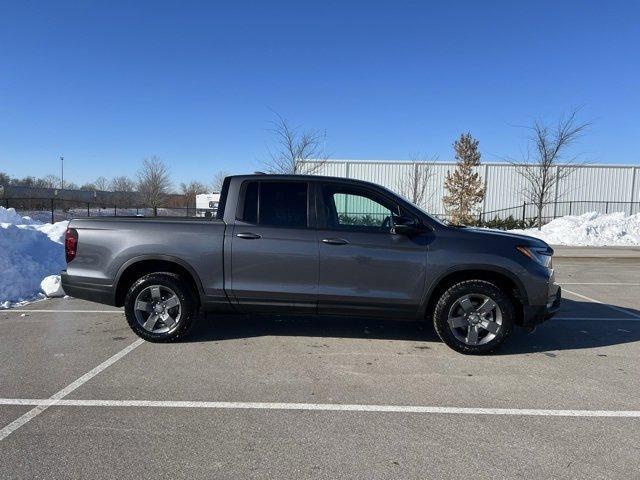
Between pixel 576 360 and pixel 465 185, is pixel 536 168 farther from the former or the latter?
pixel 576 360

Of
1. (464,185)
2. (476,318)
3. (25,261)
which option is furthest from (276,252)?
(464,185)

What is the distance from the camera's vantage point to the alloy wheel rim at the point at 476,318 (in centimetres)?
504

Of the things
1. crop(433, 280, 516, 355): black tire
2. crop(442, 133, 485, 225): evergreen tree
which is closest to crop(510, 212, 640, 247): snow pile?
crop(442, 133, 485, 225): evergreen tree

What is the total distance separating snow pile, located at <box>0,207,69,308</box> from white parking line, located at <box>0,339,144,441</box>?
3.56 meters

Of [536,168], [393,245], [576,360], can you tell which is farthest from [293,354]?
[536,168]

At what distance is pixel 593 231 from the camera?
70.8ft

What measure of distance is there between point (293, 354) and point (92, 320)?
3.27m

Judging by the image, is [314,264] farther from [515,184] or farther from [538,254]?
[515,184]

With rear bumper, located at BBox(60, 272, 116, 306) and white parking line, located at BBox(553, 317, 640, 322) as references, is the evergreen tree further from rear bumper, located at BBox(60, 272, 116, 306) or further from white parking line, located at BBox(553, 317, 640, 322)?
rear bumper, located at BBox(60, 272, 116, 306)

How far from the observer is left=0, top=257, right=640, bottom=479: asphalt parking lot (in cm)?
295

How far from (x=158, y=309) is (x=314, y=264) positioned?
1.92m

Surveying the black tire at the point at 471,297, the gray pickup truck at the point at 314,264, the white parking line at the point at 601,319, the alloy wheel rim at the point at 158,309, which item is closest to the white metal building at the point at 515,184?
the white parking line at the point at 601,319

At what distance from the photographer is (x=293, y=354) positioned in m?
5.07

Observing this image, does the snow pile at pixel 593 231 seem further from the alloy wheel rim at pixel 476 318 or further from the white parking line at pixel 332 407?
the white parking line at pixel 332 407
